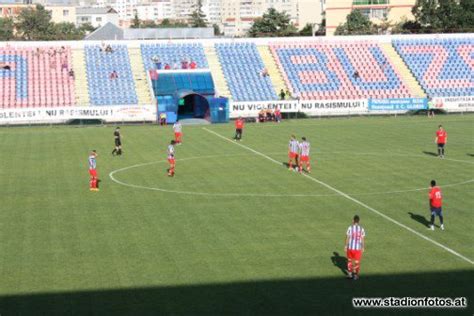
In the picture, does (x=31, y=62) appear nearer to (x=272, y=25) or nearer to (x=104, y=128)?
(x=104, y=128)

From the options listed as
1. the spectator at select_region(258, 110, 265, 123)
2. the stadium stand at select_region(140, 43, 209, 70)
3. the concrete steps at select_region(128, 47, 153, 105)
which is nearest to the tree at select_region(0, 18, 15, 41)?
the concrete steps at select_region(128, 47, 153, 105)

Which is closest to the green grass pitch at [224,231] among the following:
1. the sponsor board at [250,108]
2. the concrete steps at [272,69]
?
the sponsor board at [250,108]

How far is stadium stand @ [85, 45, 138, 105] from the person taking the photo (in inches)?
2820

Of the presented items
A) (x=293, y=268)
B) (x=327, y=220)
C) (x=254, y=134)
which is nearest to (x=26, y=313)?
(x=293, y=268)

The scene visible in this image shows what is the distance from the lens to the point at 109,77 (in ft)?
246

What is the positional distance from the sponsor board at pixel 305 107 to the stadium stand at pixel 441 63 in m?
8.52

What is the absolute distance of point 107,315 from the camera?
19.2m

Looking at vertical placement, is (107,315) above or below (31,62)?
below

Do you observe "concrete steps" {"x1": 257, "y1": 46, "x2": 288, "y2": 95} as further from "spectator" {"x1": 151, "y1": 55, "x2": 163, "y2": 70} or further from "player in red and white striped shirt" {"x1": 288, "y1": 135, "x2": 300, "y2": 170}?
"player in red and white striped shirt" {"x1": 288, "y1": 135, "x2": 300, "y2": 170}

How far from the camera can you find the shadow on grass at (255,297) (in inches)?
762

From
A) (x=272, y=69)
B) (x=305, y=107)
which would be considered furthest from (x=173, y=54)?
(x=305, y=107)

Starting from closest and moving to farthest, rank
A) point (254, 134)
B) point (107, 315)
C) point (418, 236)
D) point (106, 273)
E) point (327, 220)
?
point (107, 315)
point (106, 273)
point (418, 236)
point (327, 220)
point (254, 134)

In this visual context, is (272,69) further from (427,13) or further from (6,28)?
(6,28)

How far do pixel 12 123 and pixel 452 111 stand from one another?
39.4 meters
